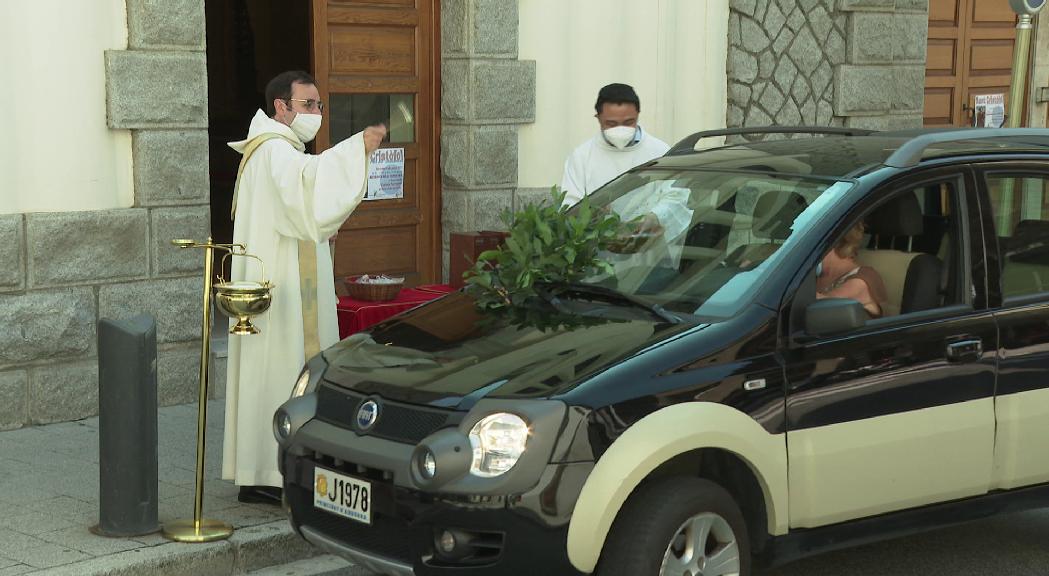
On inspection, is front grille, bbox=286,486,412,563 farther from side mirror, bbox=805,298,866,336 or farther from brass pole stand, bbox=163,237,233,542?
side mirror, bbox=805,298,866,336

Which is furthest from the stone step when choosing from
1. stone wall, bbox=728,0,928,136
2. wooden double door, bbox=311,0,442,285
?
stone wall, bbox=728,0,928,136

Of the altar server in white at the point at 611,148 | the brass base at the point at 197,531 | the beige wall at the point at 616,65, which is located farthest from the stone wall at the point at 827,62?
the brass base at the point at 197,531

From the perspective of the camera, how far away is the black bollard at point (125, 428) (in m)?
6.23

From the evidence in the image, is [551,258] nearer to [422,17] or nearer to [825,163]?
[825,163]

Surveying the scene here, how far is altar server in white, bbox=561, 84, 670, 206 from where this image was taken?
8.27m

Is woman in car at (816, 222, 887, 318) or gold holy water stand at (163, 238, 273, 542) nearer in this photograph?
woman in car at (816, 222, 887, 318)

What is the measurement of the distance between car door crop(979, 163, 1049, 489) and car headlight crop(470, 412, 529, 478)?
6.58ft

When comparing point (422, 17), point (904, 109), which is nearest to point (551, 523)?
point (422, 17)

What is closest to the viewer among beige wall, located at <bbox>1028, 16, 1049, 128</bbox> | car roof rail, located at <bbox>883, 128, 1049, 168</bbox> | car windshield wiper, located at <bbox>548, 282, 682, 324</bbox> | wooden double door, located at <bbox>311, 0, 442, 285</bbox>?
car windshield wiper, located at <bbox>548, 282, 682, 324</bbox>

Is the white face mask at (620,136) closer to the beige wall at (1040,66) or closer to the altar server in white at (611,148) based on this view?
the altar server in white at (611,148)

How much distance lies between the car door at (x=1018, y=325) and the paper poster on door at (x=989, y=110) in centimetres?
918

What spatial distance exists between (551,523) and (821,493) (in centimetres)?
112

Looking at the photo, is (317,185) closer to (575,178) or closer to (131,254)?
(575,178)

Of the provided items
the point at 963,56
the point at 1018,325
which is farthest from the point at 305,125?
the point at 963,56
